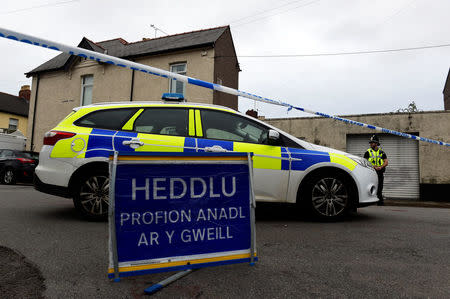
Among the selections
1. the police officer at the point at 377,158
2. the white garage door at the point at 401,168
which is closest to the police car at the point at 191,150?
the police officer at the point at 377,158

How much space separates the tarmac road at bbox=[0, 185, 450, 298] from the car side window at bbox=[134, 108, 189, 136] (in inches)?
55.4

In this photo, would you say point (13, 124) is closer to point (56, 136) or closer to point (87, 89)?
point (87, 89)

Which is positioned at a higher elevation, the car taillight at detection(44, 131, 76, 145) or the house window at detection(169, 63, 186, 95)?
the house window at detection(169, 63, 186, 95)

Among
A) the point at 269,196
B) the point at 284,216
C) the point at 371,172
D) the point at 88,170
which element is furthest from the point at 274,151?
the point at 88,170

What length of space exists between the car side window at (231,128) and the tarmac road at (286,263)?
4.10ft

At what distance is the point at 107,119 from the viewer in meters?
3.98

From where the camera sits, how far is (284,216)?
4.68 meters

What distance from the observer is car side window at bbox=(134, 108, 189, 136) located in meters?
3.93

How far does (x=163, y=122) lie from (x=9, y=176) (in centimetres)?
1100

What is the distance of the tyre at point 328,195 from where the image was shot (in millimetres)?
4070

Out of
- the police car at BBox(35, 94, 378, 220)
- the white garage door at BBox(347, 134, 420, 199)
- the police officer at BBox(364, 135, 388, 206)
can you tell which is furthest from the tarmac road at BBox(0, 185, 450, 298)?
the white garage door at BBox(347, 134, 420, 199)

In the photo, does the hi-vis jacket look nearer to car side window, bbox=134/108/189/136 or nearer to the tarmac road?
the tarmac road

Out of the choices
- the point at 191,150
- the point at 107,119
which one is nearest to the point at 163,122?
the point at 191,150

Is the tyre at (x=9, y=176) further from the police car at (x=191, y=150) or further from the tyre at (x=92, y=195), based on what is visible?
the tyre at (x=92, y=195)
